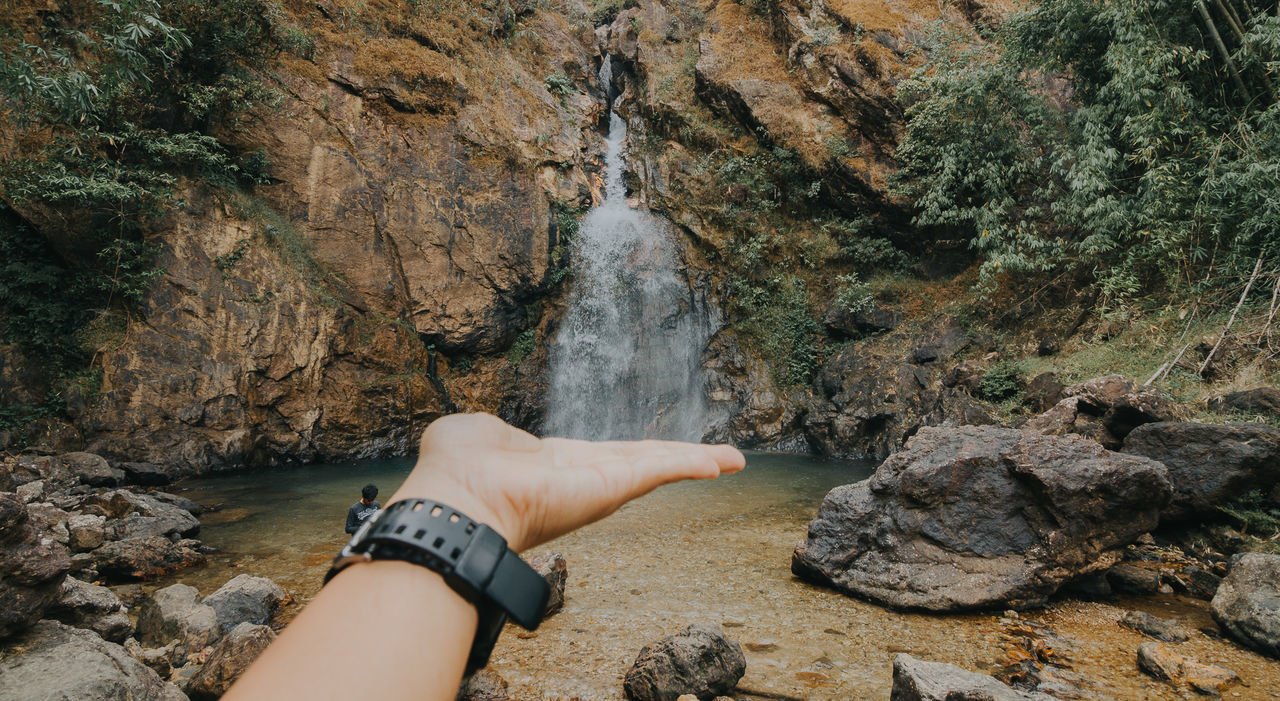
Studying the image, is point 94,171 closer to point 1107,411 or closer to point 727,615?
point 727,615

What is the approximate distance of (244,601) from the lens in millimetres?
4535

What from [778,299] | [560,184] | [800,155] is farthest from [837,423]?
[560,184]

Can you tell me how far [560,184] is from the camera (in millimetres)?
17969

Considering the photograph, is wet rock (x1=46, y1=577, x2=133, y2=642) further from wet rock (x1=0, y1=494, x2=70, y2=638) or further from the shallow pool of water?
the shallow pool of water

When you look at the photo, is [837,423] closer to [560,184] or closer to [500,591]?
[560,184]

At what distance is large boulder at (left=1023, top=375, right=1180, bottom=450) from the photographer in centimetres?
679

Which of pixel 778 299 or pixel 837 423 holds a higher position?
pixel 778 299

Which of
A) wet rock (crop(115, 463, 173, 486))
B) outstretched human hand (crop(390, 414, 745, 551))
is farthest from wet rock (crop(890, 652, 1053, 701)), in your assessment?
wet rock (crop(115, 463, 173, 486))

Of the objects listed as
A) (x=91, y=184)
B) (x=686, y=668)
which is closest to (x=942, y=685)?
(x=686, y=668)

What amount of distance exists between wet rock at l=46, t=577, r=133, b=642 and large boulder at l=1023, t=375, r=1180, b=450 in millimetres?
9923

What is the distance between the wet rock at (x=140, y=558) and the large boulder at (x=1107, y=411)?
35.3 feet

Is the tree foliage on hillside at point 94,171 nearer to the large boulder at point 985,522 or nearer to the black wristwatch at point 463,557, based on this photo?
the black wristwatch at point 463,557

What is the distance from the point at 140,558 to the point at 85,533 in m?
1.03

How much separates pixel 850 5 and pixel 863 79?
3063 mm
